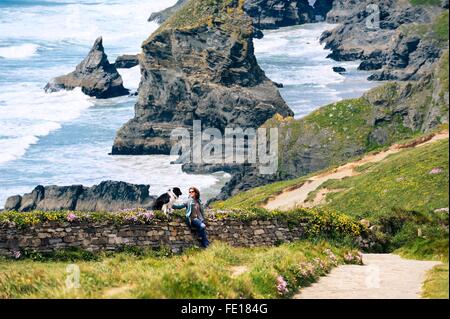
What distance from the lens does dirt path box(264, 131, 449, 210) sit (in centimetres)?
4675

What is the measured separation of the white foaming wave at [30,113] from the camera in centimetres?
8869

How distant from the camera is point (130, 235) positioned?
93.4ft

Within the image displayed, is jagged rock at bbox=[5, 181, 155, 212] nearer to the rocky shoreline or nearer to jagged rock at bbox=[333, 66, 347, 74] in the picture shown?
the rocky shoreline

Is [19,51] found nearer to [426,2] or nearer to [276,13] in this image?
[276,13]

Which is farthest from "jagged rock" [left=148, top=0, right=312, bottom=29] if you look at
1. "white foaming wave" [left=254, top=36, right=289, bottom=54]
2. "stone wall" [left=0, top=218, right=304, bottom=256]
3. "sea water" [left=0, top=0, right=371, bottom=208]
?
"stone wall" [left=0, top=218, right=304, bottom=256]

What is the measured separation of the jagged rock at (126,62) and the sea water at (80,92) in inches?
57.8

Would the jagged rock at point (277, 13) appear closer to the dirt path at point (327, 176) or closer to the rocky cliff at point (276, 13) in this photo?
the rocky cliff at point (276, 13)

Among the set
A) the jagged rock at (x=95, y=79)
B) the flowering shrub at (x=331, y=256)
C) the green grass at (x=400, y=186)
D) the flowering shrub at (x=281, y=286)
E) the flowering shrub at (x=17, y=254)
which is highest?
the flowering shrub at (x=281, y=286)

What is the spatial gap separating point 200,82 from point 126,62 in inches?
1668

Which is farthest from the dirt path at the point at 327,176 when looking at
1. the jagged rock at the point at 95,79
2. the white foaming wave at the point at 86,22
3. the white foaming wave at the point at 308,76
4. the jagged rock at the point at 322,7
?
the jagged rock at the point at 322,7

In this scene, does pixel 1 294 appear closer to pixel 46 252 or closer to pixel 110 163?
pixel 46 252

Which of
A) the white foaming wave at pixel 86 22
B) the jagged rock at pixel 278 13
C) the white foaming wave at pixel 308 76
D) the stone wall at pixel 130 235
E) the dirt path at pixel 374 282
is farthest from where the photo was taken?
the jagged rock at pixel 278 13

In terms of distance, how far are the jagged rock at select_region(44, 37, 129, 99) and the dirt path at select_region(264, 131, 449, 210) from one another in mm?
60959

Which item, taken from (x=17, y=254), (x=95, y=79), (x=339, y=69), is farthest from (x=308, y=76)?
(x=17, y=254)
